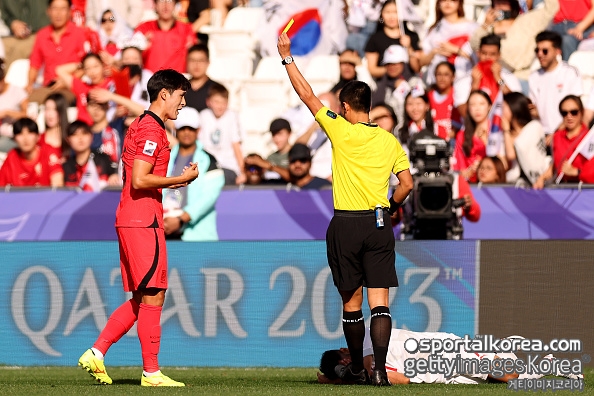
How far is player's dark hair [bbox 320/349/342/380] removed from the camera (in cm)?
920

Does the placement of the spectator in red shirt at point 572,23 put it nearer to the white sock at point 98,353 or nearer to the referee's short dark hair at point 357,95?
the referee's short dark hair at point 357,95

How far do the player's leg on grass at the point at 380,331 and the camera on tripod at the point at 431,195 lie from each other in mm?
3132

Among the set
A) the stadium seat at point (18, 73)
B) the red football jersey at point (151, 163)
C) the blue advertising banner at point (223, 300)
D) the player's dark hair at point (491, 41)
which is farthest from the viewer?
the stadium seat at point (18, 73)

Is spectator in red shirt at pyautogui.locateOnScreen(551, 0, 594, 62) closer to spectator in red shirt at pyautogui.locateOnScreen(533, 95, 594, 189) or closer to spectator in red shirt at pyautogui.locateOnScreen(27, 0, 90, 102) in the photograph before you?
spectator in red shirt at pyautogui.locateOnScreen(533, 95, 594, 189)

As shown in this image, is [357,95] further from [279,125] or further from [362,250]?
[279,125]

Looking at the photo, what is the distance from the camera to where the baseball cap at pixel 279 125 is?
47.9ft

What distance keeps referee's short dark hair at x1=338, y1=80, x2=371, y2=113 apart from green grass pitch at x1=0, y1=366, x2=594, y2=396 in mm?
1862

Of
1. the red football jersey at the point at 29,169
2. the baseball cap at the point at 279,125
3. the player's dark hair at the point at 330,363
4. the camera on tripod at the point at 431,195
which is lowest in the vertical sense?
the player's dark hair at the point at 330,363

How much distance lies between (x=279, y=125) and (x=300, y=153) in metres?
1.12

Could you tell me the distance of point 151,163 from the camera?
845cm

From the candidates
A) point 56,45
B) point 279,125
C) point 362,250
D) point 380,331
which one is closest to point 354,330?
point 380,331

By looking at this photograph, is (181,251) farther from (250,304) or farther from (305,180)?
(305,180)

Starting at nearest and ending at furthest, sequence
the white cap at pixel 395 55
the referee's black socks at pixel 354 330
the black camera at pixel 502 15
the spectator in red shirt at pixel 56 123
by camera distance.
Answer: the referee's black socks at pixel 354 330
the spectator in red shirt at pixel 56 123
the white cap at pixel 395 55
the black camera at pixel 502 15

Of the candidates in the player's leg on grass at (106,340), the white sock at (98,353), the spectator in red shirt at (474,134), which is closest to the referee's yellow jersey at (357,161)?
the player's leg on grass at (106,340)
